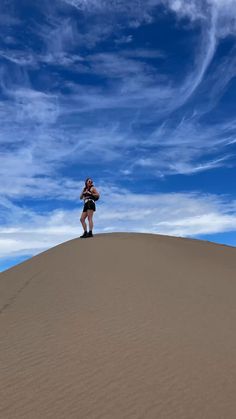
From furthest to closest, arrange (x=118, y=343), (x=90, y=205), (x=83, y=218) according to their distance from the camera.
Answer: (x=83, y=218) → (x=90, y=205) → (x=118, y=343)

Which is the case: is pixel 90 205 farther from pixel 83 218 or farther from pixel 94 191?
pixel 83 218

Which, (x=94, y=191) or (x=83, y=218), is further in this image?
(x=83, y=218)

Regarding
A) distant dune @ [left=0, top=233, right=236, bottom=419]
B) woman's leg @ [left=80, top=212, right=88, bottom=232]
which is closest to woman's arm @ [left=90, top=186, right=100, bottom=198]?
woman's leg @ [left=80, top=212, right=88, bottom=232]

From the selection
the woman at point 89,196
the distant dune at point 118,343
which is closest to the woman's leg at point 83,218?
the woman at point 89,196

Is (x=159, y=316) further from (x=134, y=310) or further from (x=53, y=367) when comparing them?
(x=53, y=367)

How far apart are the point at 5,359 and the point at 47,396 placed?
1.37 meters

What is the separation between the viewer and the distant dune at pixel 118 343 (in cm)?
483

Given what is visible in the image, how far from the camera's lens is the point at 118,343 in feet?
21.5

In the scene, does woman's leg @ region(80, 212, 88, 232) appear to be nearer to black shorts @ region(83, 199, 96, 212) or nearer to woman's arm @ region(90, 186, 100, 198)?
black shorts @ region(83, 199, 96, 212)

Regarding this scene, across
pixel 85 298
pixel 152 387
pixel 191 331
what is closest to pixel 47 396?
pixel 152 387

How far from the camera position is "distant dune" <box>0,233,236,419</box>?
4.83 metres

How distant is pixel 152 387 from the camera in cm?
513

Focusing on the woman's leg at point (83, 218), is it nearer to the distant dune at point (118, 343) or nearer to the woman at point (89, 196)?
the woman at point (89, 196)

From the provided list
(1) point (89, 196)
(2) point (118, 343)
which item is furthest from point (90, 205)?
(2) point (118, 343)
